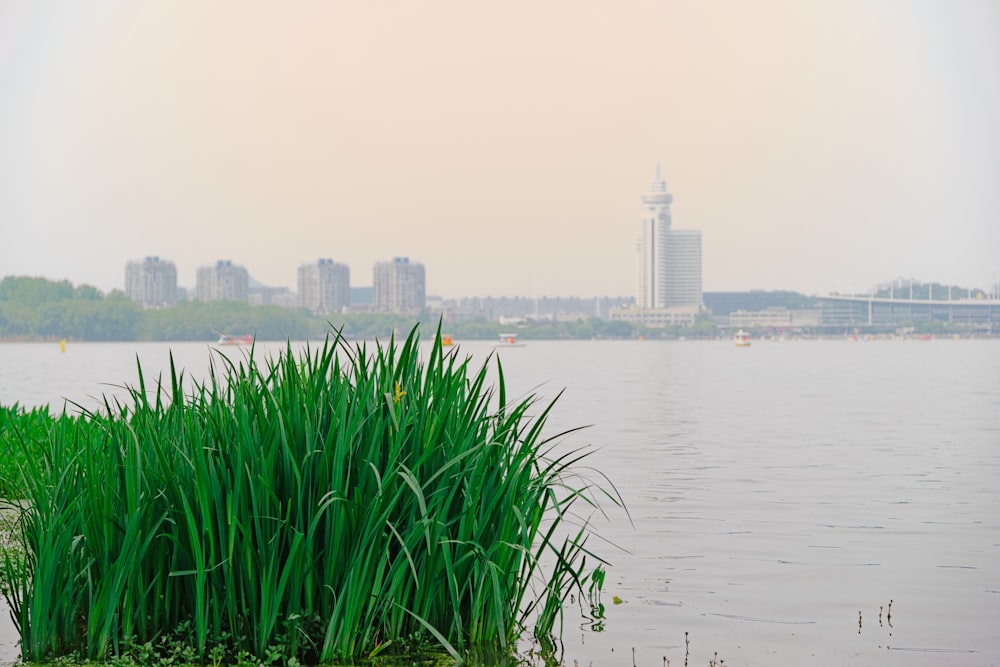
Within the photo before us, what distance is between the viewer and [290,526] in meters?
5.71

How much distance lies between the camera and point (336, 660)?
5.94 meters

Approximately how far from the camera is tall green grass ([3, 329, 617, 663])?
5.77m

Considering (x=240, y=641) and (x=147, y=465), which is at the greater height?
(x=147, y=465)

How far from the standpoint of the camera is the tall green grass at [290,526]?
18.9 feet

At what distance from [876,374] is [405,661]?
74.9 metres

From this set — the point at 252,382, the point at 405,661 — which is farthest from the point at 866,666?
the point at 252,382

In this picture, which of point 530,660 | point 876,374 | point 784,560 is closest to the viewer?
point 530,660

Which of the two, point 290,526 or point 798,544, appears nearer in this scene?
point 290,526

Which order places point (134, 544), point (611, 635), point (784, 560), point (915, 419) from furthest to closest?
point (915, 419)
point (784, 560)
point (611, 635)
point (134, 544)

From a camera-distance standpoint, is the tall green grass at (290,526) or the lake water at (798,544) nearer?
the tall green grass at (290,526)

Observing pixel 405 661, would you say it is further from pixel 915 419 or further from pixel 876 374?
pixel 876 374

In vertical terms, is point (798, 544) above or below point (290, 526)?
below

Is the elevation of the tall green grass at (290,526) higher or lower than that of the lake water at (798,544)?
higher

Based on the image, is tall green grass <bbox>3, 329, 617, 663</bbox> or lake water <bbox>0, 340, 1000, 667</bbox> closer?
tall green grass <bbox>3, 329, 617, 663</bbox>
